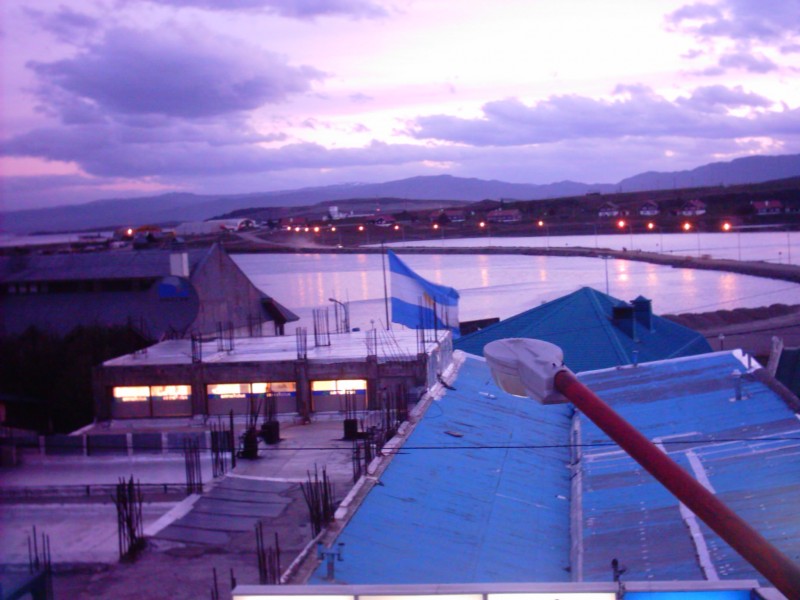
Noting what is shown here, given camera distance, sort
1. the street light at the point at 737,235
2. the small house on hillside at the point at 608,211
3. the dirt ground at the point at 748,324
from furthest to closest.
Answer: the small house on hillside at the point at 608,211
the street light at the point at 737,235
the dirt ground at the point at 748,324

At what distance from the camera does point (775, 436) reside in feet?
16.0

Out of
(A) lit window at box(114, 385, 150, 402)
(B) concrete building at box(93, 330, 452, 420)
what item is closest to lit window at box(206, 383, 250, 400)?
(B) concrete building at box(93, 330, 452, 420)

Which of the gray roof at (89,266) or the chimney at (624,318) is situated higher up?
the gray roof at (89,266)

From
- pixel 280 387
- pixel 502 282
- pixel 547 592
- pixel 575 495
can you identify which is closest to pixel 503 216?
pixel 502 282

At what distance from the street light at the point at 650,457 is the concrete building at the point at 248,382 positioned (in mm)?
6691

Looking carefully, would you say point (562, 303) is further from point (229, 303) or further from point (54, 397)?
point (54, 397)

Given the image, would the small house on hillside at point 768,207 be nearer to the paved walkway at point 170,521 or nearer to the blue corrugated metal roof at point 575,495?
the blue corrugated metal roof at point 575,495

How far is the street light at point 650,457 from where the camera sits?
1583mm

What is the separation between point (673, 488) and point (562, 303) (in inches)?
364

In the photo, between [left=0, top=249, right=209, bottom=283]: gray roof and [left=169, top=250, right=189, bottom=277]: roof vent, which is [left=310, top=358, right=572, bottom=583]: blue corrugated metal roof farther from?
[left=169, top=250, right=189, bottom=277]: roof vent

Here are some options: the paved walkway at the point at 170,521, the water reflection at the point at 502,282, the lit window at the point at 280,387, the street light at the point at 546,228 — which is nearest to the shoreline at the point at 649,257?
the water reflection at the point at 502,282

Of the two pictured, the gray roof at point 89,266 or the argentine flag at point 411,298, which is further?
the argentine flag at point 411,298

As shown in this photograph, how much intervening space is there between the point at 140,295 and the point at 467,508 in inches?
275

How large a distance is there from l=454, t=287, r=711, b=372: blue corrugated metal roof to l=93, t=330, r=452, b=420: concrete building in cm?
159
